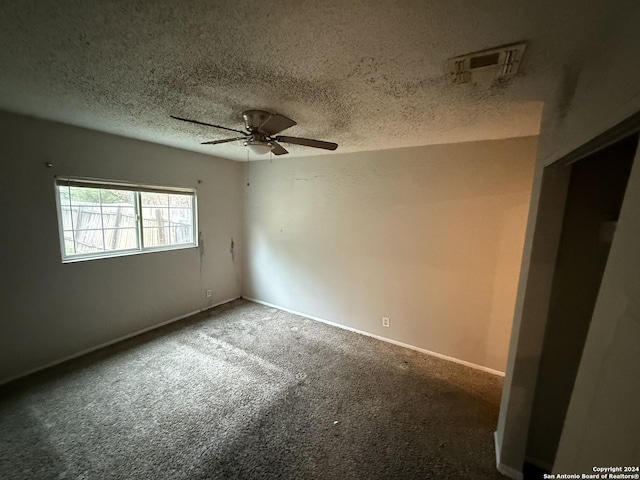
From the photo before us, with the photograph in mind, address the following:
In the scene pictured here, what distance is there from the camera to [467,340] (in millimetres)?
2592

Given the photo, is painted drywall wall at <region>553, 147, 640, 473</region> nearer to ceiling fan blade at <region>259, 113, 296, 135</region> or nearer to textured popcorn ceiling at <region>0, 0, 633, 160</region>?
textured popcorn ceiling at <region>0, 0, 633, 160</region>

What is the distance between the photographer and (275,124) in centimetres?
170

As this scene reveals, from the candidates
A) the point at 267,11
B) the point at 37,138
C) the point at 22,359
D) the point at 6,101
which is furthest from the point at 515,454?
the point at 37,138

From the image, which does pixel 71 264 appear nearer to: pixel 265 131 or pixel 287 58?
pixel 265 131

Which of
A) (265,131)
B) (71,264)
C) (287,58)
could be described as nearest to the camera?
(287,58)

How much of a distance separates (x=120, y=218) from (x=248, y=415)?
254 centimetres

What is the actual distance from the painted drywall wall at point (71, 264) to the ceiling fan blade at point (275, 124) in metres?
2.00

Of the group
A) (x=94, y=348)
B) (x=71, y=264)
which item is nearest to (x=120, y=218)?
(x=71, y=264)

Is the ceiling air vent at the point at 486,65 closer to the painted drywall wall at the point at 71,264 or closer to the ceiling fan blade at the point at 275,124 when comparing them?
the ceiling fan blade at the point at 275,124

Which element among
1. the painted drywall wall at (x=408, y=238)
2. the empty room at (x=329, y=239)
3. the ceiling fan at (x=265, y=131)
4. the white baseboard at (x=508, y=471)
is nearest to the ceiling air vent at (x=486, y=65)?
the empty room at (x=329, y=239)

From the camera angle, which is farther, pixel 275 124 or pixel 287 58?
pixel 275 124

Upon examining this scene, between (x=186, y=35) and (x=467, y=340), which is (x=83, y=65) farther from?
Answer: (x=467, y=340)

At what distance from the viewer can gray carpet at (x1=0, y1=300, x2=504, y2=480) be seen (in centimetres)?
153

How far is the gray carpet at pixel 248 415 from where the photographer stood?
1.53m
